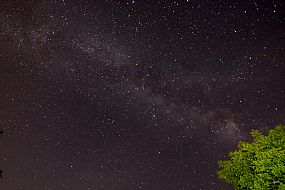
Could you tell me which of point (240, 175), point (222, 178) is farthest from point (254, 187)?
point (222, 178)

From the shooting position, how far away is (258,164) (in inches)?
1002

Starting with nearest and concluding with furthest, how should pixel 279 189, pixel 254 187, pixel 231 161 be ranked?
pixel 279 189
pixel 254 187
pixel 231 161

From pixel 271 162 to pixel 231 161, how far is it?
5429 mm

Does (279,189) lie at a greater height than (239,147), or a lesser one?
lesser

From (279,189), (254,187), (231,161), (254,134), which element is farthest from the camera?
(231,161)

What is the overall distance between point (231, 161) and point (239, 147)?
60.7 inches

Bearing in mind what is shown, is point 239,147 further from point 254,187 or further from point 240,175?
point 254,187

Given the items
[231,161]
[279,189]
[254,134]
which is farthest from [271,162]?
[231,161]

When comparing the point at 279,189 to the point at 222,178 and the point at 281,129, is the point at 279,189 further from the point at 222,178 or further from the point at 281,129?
the point at 222,178

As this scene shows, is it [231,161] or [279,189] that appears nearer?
[279,189]

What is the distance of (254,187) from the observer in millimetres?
25953

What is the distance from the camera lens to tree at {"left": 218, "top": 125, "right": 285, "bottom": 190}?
2481cm

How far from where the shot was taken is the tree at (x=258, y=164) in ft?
81.4

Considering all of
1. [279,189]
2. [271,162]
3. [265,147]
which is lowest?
[279,189]
